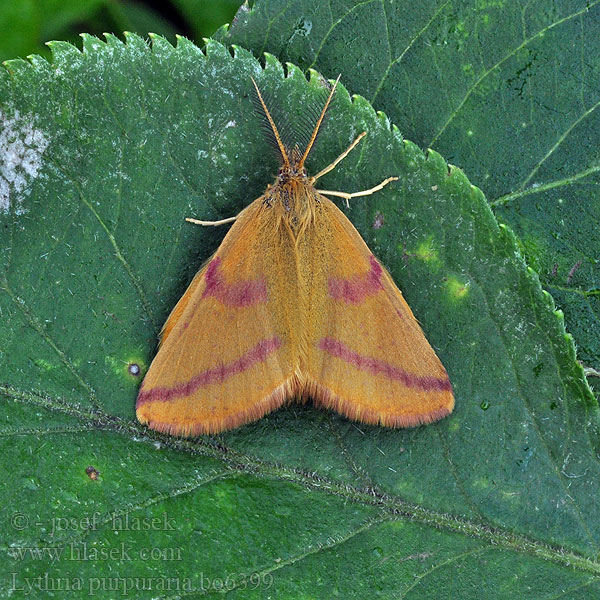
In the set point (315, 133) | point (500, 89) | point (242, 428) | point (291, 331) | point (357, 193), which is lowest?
point (242, 428)

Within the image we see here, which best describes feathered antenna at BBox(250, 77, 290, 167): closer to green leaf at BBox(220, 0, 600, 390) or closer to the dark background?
green leaf at BBox(220, 0, 600, 390)

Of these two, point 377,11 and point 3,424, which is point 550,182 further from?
point 3,424

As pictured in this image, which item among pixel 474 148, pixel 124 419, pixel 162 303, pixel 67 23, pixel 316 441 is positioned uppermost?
pixel 474 148

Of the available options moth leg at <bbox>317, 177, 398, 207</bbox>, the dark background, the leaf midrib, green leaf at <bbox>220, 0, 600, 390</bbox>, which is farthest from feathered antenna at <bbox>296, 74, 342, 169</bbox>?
the dark background

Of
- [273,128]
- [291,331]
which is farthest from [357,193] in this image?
[291,331]

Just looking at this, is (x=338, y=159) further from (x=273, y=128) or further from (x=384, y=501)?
(x=384, y=501)

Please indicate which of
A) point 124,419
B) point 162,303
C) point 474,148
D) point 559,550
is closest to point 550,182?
point 474,148
